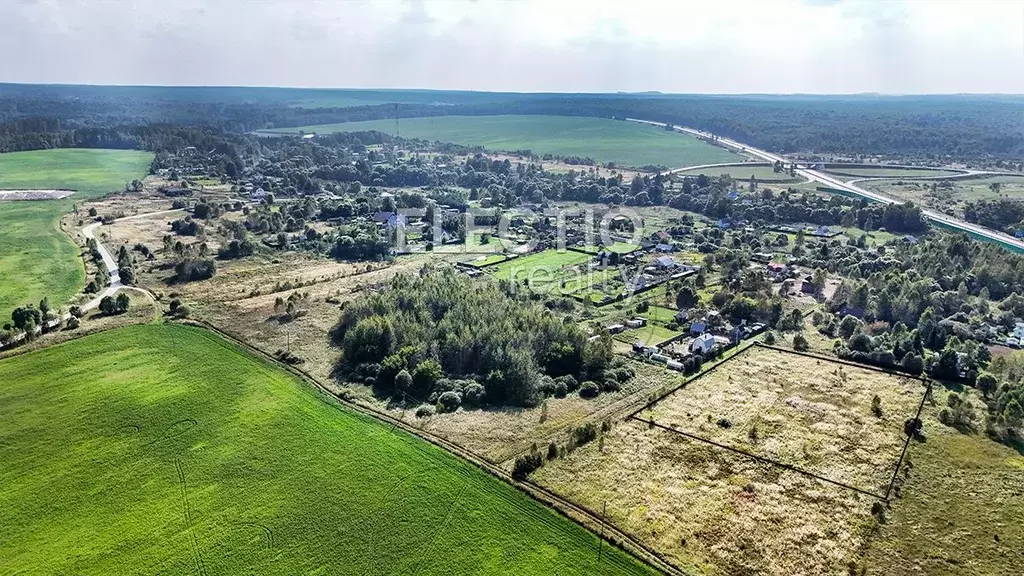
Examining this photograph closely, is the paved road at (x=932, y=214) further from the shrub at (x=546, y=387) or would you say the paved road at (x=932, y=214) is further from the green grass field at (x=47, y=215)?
the green grass field at (x=47, y=215)

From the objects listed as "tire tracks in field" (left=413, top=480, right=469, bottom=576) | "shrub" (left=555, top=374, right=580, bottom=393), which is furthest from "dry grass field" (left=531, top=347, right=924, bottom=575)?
"shrub" (left=555, top=374, right=580, bottom=393)

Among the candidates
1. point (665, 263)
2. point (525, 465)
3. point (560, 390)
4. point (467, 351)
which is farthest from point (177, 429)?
point (665, 263)

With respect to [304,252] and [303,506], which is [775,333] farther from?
[304,252]

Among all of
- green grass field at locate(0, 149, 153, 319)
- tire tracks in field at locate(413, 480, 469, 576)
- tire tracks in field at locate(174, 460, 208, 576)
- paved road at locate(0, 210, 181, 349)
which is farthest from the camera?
green grass field at locate(0, 149, 153, 319)

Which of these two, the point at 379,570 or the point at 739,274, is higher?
the point at 739,274

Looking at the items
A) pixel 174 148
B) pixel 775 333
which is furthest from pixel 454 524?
pixel 174 148

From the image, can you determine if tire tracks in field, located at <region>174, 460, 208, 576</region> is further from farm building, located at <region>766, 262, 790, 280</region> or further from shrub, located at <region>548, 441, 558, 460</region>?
farm building, located at <region>766, 262, 790, 280</region>

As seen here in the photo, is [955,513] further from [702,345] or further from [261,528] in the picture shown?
[261,528]
